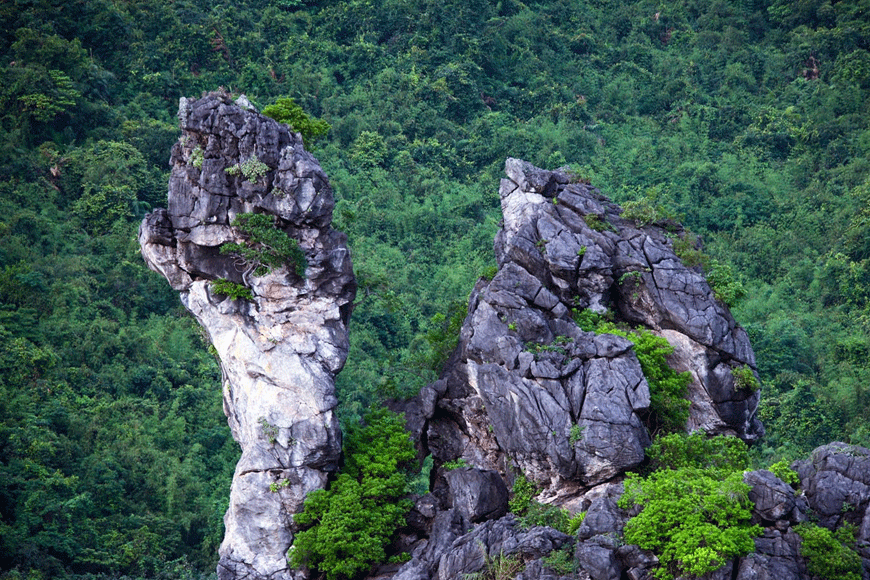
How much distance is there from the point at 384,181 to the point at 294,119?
16687 mm

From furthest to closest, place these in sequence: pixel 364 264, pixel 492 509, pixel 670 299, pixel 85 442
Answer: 1. pixel 364 264
2. pixel 85 442
3. pixel 670 299
4. pixel 492 509

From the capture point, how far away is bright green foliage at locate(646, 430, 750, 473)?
20734mm

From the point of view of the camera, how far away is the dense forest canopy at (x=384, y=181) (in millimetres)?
31031

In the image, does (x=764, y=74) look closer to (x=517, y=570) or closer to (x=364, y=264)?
(x=364, y=264)

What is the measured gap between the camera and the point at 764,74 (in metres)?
46.3

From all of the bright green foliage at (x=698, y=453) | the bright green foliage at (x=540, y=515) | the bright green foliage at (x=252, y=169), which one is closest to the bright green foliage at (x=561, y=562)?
the bright green foliage at (x=540, y=515)

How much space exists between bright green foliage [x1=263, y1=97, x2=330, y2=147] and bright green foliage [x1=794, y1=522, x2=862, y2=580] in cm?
1309

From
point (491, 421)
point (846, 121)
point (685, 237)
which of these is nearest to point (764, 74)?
point (846, 121)

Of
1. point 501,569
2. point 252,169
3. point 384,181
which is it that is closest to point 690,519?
point 501,569

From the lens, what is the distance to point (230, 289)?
2250 centimetres

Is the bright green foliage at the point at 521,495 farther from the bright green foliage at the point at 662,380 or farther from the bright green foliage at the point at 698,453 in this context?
the bright green foliage at the point at 662,380

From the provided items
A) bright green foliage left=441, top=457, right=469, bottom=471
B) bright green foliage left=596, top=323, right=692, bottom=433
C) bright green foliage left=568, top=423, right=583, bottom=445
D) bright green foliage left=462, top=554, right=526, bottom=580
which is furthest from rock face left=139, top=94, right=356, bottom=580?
bright green foliage left=596, top=323, right=692, bottom=433

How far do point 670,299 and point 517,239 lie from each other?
3.55 metres

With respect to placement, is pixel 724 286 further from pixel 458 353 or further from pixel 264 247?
pixel 264 247
